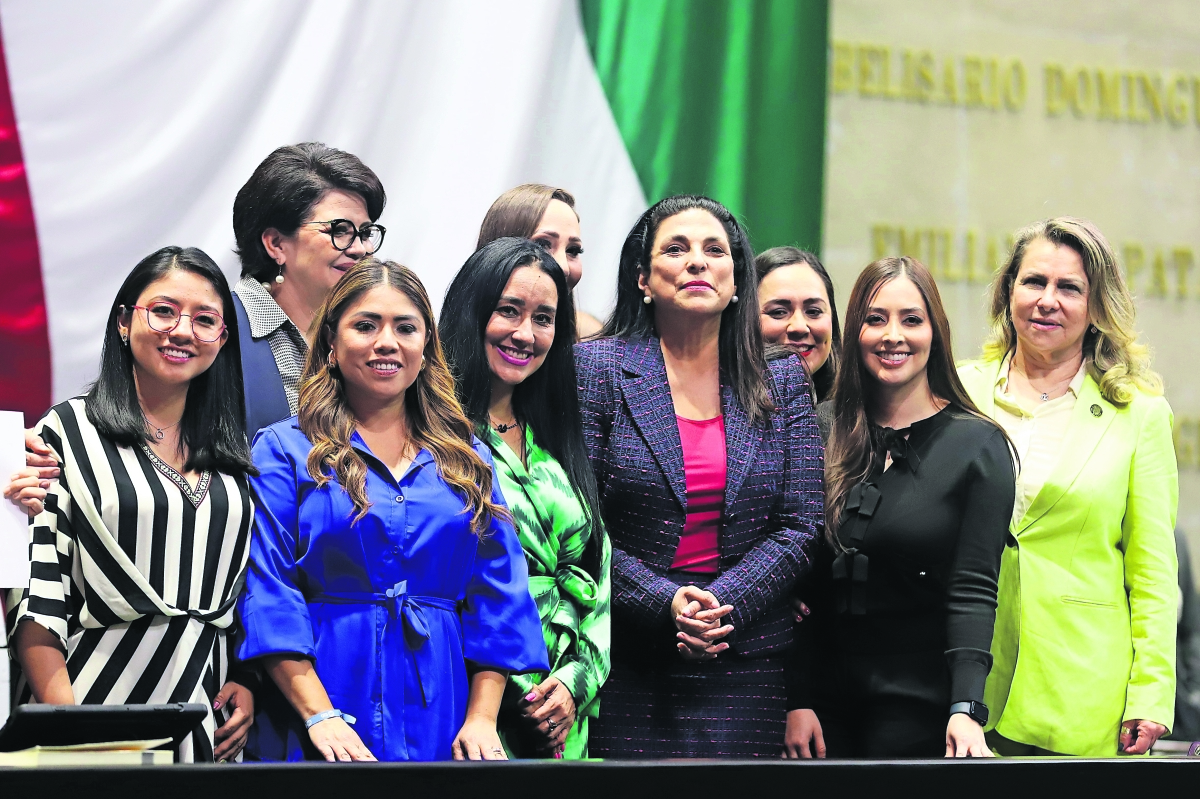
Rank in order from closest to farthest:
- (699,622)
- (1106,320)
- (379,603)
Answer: (379,603)
(699,622)
(1106,320)

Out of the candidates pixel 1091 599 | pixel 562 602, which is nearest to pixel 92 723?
pixel 562 602

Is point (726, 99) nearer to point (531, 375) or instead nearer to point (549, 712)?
point (531, 375)

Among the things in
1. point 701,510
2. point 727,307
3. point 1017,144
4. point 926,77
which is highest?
point 926,77

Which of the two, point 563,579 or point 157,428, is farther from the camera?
point 563,579

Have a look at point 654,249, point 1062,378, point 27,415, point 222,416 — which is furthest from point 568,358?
point 27,415

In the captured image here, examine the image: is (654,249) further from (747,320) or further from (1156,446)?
(1156,446)

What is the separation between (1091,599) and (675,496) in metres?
0.96

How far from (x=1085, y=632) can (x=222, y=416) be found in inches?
72.8

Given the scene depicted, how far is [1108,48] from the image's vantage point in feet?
19.4

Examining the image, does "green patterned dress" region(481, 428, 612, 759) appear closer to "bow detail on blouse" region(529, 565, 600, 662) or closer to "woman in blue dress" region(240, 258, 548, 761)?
"bow detail on blouse" region(529, 565, 600, 662)

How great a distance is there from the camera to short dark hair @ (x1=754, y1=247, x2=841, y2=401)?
3.49 metres

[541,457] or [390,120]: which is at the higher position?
[390,120]

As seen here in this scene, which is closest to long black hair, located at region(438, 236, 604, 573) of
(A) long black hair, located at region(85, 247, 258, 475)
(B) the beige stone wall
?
(A) long black hair, located at region(85, 247, 258, 475)

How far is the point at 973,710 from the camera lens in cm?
272
